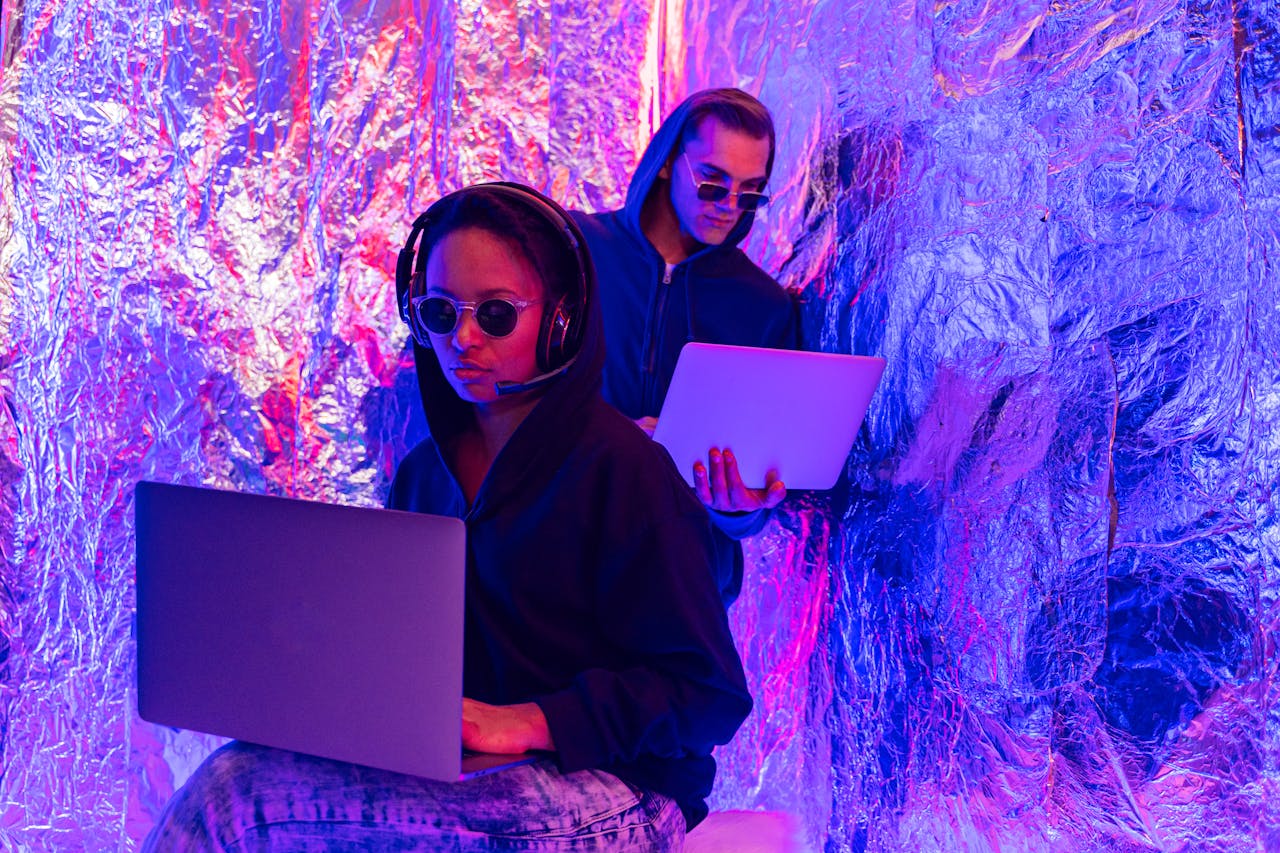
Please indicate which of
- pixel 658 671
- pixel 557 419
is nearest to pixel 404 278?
pixel 557 419

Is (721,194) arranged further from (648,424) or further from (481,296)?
(481,296)

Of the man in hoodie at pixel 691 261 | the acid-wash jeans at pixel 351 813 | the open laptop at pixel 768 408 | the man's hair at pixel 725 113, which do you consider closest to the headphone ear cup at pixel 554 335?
the open laptop at pixel 768 408

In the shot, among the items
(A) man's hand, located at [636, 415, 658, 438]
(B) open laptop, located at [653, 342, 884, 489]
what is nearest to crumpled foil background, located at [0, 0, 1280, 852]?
(B) open laptop, located at [653, 342, 884, 489]

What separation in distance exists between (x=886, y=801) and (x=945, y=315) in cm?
77

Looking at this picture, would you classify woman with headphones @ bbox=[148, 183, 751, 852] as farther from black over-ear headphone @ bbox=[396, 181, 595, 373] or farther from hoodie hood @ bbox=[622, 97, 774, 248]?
hoodie hood @ bbox=[622, 97, 774, 248]

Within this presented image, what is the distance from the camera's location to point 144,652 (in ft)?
3.78

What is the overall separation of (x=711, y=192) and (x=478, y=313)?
0.67m

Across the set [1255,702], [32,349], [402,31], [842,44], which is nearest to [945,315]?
[842,44]

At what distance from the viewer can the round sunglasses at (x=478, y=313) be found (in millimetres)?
1244

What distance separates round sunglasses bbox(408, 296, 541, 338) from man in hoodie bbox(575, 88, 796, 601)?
0.60 m

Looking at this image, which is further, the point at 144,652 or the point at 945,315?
the point at 945,315

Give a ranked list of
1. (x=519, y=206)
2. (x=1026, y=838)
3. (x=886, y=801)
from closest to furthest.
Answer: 1. (x=519, y=206)
2. (x=1026, y=838)
3. (x=886, y=801)

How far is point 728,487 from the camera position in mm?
1728

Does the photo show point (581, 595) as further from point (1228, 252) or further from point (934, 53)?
point (934, 53)
